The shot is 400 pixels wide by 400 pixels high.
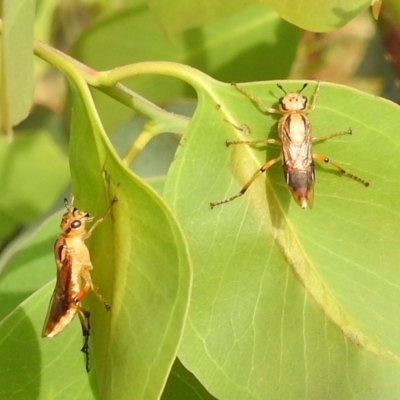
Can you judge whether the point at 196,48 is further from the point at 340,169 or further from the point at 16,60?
the point at 16,60

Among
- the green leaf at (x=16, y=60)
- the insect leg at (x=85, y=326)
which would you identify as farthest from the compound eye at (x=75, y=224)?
the green leaf at (x=16, y=60)

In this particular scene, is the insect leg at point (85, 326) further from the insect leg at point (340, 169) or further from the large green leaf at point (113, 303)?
the insect leg at point (340, 169)

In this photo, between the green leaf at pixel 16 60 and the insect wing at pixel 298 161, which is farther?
the insect wing at pixel 298 161

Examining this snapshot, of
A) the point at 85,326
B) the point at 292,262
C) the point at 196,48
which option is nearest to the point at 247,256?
the point at 292,262

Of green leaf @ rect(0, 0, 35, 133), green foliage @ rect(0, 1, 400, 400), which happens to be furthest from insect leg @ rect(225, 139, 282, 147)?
green leaf @ rect(0, 0, 35, 133)

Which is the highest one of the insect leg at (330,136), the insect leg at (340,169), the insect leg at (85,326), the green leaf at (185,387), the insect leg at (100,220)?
the insect leg at (330,136)

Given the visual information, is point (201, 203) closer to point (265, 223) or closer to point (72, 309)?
point (265, 223)

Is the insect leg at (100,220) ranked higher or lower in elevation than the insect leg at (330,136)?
lower
